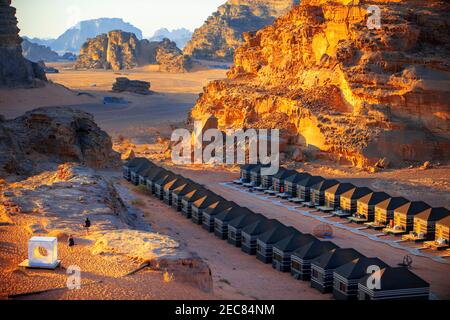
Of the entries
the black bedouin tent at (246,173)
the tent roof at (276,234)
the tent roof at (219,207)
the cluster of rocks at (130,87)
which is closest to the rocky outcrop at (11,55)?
the cluster of rocks at (130,87)

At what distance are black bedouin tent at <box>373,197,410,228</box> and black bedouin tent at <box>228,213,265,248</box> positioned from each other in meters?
4.68

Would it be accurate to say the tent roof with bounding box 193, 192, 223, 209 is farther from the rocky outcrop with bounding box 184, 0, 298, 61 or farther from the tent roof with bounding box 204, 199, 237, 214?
the rocky outcrop with bounding box 184, 0, 298, 61

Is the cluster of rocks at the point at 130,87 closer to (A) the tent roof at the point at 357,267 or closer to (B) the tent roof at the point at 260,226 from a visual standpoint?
(B) the tent roof at the point at 260,226

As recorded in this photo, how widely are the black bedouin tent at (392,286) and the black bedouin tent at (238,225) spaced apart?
6.01 meters

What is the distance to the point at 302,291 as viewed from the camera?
1750 cm

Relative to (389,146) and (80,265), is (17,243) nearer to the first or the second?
(80,265)

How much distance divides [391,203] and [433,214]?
5.93ft

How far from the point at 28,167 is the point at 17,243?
12066 mm

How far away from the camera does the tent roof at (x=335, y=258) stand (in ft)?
57.7

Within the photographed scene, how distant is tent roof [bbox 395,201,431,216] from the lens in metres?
22.9

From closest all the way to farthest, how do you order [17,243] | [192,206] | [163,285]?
[163,285] → [17,243] → [192,206]

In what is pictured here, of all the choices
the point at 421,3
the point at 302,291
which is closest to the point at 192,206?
the point at 302,291

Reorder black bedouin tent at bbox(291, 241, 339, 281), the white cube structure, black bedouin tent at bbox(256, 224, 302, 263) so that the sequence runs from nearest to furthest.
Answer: the white cube structure
black bedouin tent at bbox(291, 241, 339, 281)
black bedouin tent at bbox(256, 224, 302, 263)

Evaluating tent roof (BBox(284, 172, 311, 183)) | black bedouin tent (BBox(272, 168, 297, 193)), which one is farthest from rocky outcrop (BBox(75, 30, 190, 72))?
tent roof (BBox(284, 172, 311, 183))
